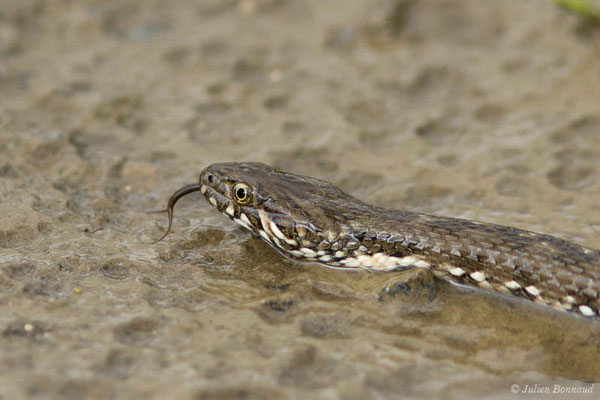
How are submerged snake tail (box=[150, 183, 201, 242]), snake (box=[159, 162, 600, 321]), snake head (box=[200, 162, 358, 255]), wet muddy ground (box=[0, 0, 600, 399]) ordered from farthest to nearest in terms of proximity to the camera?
submerged snake tail (box=[150, 183, 201, 242]) < snake head (box=[200, 162, 358, 255]) < snake (box=[159, 162, 600, 321]) < wet muddy ground (box=[0, 0, 600, 399])

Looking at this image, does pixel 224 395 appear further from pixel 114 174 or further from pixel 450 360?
pixel 114 174

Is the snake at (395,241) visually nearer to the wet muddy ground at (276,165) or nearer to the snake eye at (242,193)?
the snake eye at (242,193)

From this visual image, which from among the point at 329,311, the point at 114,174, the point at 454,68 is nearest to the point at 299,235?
the point at 329,311

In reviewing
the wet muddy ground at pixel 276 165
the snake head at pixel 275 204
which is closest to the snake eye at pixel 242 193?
the snake head at pixel 275 204

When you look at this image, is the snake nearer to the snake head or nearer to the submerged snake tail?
the snake head

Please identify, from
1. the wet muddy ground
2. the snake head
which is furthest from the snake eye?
the wet muddy ground

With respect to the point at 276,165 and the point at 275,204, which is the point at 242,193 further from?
the point at 276,165

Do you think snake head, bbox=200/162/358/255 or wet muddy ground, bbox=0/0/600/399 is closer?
wet muddy ground, bbox=0/0/600/399
